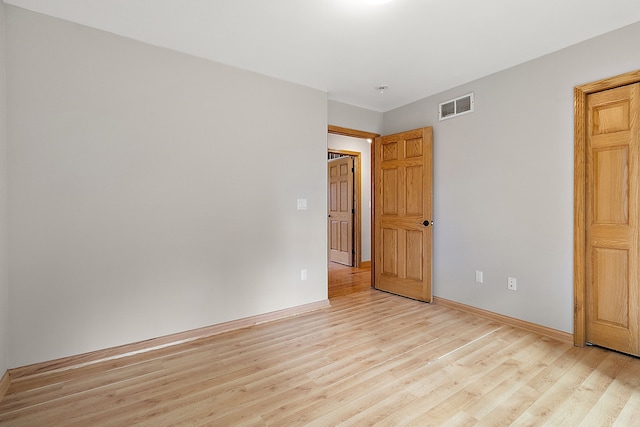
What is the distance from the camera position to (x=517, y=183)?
9.60 ft

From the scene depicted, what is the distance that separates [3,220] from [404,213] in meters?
3.72

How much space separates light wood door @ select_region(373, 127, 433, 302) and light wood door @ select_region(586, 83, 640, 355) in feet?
4.78

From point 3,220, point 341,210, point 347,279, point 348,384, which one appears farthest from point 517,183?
point 3,220

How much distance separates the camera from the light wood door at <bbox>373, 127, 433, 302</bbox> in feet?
12.0

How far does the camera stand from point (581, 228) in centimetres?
249

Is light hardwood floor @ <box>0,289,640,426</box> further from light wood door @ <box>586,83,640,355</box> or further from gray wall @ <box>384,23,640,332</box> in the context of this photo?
gray wall @ <box>384,23,640,332</box>

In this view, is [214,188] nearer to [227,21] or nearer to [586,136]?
[227,21]

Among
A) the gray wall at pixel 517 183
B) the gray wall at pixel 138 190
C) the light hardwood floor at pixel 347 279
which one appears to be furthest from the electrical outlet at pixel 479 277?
the gray wall at pixel 138 190

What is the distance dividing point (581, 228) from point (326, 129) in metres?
2.60

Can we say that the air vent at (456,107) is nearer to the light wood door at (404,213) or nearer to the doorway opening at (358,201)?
the light wood door at (404,213)

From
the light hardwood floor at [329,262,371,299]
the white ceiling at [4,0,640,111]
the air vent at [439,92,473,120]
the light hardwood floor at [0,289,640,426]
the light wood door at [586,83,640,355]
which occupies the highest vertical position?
the white ceiling at [4,0,640,111]

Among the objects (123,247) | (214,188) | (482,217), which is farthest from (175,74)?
(482,217)

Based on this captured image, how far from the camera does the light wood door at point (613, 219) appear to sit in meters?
2.28

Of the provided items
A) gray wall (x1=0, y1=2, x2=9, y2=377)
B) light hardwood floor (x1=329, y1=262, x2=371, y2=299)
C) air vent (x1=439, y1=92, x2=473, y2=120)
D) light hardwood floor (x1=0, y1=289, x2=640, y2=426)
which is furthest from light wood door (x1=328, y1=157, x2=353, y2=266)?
gray wall (x1=0, y1=2, x2=9, y2=377)
